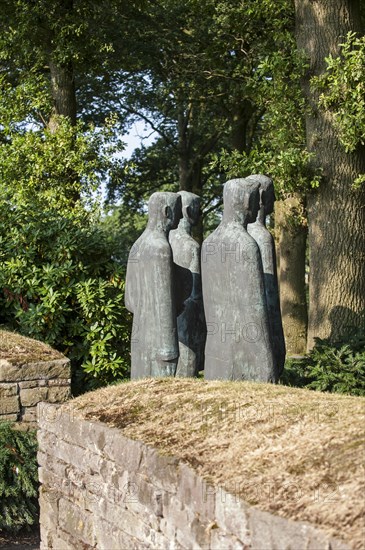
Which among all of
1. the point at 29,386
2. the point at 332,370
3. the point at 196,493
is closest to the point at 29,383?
the point at 29,386

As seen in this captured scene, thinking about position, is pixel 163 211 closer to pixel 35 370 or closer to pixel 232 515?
pixel 35 370

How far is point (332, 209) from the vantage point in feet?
42.4

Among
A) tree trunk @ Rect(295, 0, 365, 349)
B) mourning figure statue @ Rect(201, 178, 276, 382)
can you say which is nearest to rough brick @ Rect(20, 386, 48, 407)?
mourning figure statue @ Rect(201, 178, 276, 382)

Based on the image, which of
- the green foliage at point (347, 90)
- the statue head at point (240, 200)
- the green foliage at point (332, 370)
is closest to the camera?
the statue head at point (240, 200)

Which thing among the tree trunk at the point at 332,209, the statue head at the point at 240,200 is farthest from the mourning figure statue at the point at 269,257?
the tree trunk at the point at 332,209

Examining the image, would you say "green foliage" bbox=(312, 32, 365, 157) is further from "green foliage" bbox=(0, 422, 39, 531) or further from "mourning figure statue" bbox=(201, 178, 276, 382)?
"green foliage" bbox=(0, 422, 39, 531)

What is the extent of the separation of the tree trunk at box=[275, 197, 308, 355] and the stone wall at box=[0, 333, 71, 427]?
851 centimetres

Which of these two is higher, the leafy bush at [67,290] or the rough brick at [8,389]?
the leafy bush at [67,290]

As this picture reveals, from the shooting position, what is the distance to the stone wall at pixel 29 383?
9.12m

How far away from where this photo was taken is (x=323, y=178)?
511 inches

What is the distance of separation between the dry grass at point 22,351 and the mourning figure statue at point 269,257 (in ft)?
7.82

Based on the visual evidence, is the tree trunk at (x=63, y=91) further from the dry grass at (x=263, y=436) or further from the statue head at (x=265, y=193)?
the dry grass at (x=263, y=436)

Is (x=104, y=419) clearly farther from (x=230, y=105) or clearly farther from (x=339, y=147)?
(x=230, y=105)

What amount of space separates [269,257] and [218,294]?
1057mm
